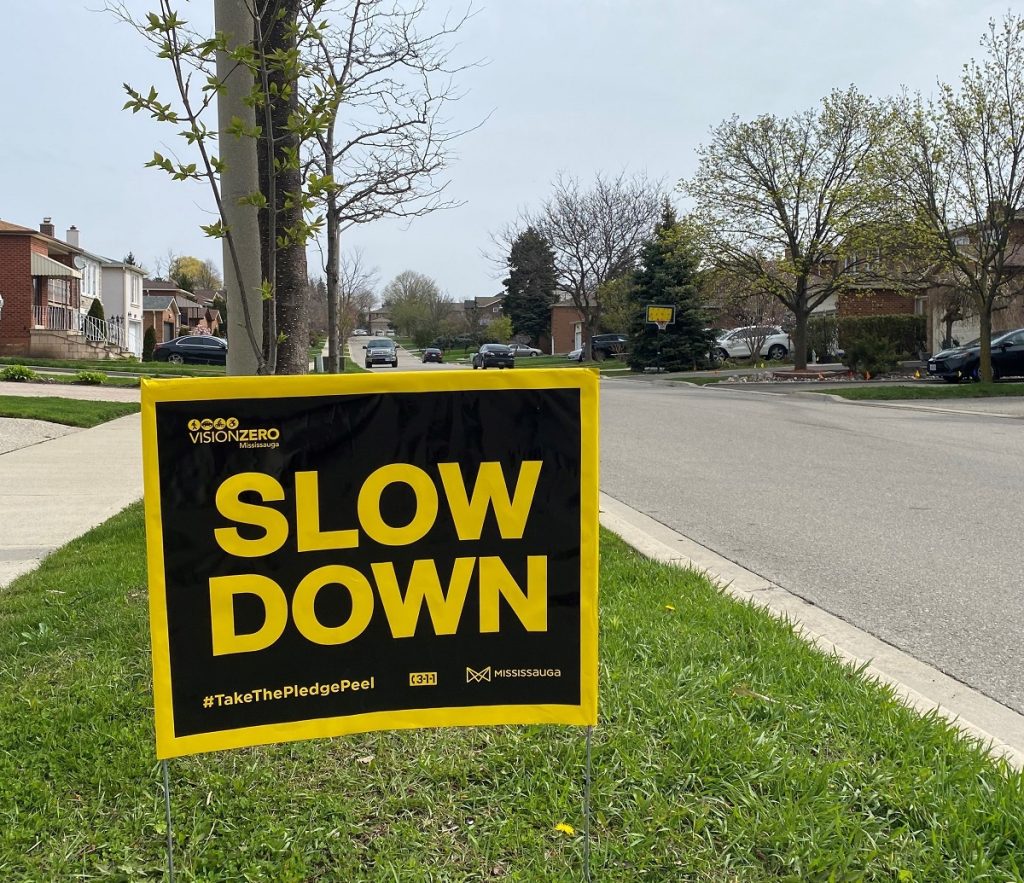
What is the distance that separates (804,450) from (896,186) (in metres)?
14.3

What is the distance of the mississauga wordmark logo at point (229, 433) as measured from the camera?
229 centimetres

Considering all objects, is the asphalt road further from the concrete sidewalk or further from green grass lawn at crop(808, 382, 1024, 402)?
green grass lawn at crop(808, 382, 1024, 402)

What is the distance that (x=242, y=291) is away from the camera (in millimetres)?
3799

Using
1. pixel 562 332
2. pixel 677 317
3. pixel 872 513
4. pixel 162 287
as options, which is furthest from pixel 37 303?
pixel 562 332

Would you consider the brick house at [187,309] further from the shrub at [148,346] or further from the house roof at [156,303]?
the shrub at [148,346]

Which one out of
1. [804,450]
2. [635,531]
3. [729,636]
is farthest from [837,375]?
[729,636]

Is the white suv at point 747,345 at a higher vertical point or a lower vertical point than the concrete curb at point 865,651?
higher

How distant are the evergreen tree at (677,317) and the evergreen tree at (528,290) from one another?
16.4 meters

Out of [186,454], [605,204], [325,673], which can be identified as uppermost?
[605,204]

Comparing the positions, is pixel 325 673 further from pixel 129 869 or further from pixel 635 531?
pixel 635 531

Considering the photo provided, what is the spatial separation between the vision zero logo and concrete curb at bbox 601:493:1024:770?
1740 millimetres

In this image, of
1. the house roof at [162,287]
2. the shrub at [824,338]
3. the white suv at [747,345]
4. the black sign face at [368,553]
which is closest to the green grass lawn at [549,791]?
the black sign face at [368,553]

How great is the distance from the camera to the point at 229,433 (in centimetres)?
231

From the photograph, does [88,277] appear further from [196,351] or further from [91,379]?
[91,379]
